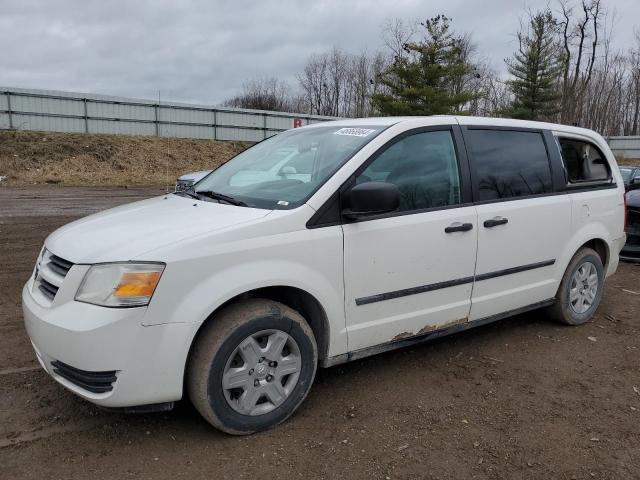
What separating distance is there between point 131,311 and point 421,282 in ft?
6.04

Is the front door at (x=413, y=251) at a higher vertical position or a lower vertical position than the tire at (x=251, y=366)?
higher

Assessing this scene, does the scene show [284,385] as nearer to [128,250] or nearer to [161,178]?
[128,250]

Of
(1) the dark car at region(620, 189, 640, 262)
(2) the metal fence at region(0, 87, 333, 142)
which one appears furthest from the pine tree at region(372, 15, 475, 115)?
(1) the dark car at region(620, 189, 640, 262)

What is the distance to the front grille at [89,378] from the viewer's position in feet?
8.69

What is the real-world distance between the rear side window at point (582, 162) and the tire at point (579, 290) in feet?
2.20

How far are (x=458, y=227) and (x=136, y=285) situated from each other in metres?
2.14

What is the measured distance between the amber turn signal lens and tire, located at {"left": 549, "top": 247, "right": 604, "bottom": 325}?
142 inches

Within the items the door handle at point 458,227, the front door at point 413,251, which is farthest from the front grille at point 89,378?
the door handle at point 458,227

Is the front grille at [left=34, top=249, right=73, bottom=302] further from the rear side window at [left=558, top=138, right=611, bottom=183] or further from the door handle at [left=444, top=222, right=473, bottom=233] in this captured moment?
the rear side window at [left=558, top=138, right=611, bottom=183]

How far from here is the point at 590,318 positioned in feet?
17.0

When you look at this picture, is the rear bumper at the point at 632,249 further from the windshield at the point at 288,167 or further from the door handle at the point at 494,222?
the windshield at the point at 288,167

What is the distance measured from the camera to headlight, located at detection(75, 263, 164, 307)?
261 cm

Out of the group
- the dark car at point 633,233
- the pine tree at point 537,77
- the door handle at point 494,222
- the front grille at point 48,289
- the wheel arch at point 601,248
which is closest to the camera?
the front grille at point 48,289

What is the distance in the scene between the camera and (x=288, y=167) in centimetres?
368
